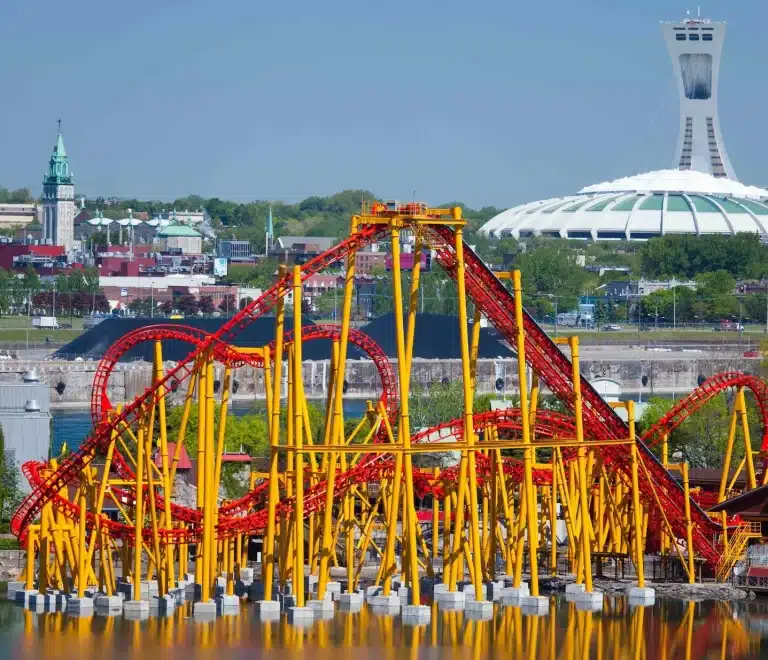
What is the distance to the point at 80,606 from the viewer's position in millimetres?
34062

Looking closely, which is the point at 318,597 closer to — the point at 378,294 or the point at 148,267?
the point at 378,294

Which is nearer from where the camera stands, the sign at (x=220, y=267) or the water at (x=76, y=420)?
the water at (x=76, y=420)

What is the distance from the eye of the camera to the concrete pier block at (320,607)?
3316cm

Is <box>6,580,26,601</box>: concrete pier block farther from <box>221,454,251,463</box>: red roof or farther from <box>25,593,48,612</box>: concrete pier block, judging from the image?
<box>221,454,251,463</box>: red roof

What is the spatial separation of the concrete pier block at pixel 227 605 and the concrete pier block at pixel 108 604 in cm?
135

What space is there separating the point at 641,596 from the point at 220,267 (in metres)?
140

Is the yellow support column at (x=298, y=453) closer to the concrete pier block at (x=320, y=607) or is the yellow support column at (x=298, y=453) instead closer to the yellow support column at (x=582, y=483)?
the concrete pier block at (x=320, y=607)

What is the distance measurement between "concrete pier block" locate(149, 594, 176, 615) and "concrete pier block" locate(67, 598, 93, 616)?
2.73 ft

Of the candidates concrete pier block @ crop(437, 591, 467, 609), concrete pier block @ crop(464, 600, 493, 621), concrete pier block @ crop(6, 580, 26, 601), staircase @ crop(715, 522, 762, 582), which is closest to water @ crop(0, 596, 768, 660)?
concrete pier block @ crop(464, 600, 493, 621)

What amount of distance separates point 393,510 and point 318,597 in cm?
164

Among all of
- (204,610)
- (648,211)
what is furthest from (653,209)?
(204,610)

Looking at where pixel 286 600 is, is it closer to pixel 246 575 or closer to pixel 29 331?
pixel 246 575

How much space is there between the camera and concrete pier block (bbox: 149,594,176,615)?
33.7 metres

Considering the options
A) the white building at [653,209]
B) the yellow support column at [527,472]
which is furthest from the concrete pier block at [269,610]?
the white building at [653,209]
